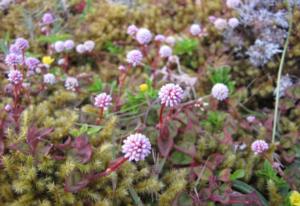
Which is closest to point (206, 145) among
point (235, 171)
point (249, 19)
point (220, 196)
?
point (235, 171)

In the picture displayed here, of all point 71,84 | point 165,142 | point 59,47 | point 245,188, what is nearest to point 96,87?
point 71,84

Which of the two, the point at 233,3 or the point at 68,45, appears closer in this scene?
the point at 68,45

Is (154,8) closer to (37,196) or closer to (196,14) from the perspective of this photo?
(196,14)

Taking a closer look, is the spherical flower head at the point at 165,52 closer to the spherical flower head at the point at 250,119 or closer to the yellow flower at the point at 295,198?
the spherical flower head at the point at 250,119

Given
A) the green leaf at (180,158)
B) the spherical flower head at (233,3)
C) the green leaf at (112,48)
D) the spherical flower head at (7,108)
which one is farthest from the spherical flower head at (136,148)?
the spherical flower head at (233,3)

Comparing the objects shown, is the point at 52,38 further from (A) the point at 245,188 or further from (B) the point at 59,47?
(A) the point at 245,188

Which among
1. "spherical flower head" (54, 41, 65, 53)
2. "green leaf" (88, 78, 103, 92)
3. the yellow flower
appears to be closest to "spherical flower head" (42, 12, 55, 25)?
"spherical flower head" (54, 41, 65, 53)

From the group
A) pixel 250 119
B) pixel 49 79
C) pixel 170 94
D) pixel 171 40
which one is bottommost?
pixel 250 119

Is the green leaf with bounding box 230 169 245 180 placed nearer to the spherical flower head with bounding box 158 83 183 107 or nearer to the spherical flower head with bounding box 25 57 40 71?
the spherical flower head with bounding box 158 83 183 107
